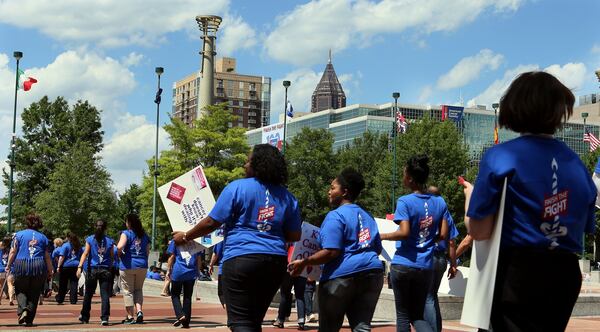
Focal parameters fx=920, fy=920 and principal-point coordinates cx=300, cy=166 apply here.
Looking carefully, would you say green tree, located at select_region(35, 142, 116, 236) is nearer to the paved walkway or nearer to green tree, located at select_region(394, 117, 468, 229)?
green tree, located at select_region(394, 117, 468, 229)

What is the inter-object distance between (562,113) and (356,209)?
3.38 m

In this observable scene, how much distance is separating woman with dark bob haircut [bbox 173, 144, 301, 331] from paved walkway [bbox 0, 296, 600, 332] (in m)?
6.87

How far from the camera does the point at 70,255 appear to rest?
22.7 metres

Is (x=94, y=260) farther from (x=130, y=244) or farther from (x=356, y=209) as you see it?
(x=356, y=209)

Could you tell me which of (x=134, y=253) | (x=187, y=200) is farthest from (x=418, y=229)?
(x=134, y=253)

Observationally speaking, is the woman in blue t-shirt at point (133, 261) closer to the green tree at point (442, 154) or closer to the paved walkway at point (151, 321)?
the paved walkway at point (151, 321)

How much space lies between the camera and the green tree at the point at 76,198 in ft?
187

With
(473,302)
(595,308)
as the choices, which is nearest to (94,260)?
(595,308)

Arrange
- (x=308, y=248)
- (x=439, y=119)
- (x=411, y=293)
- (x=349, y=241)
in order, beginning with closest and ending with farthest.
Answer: (x=349, y=241) < (x=308, y=248) < (x=411, y=293) < (x=439, y=119)

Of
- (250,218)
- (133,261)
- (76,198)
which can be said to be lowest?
(133,261)

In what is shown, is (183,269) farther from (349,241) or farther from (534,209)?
(534,209)

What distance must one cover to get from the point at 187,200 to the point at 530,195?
6.81m

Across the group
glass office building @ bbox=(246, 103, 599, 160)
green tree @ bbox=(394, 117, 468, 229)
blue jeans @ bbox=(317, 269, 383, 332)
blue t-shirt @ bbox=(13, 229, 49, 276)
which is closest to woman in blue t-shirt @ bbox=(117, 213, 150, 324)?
blue t-shirt @ bbox=(13, 229, 49, 276)

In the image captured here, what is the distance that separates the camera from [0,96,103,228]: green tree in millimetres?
70625
